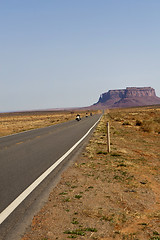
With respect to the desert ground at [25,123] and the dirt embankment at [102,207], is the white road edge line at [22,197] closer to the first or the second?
the dirt embankment at [102,207]

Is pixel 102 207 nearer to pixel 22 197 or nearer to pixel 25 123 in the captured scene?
pixel 22 197

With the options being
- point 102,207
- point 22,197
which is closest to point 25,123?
point 22,197

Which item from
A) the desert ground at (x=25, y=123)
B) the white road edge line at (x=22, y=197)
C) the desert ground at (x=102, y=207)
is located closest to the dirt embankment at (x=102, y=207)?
the desert ground at (x=102, y=207)

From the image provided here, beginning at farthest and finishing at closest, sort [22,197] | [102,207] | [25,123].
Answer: [25,123]
[22,197]
[102,207]

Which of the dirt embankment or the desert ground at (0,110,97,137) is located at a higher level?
the dirt embankment

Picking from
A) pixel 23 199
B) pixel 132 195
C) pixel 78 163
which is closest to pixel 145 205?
pixel 132 195

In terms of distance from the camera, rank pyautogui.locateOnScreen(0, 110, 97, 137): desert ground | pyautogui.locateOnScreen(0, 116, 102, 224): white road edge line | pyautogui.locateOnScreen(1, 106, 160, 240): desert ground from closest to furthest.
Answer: pyautogui.locateOnScreen(1, 106, 160, 240): desert ground
pyautogui.locateOnScreen(0, 116, 102, 224): white road edge line
pyautogui.locateOnScreen(0, 110, 97, 137): desert ground

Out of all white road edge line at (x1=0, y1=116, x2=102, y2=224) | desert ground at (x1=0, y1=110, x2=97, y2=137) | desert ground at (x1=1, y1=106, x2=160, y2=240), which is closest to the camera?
desert ground at (x1=1, y1=106, x2=160, y2=240)

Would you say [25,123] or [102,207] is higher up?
[102,207]

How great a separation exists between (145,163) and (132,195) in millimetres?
4466

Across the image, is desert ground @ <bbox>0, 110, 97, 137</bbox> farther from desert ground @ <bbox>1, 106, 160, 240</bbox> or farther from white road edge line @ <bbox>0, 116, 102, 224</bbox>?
desert ground @ <bbox>1, 106, 160, 240</bbox>

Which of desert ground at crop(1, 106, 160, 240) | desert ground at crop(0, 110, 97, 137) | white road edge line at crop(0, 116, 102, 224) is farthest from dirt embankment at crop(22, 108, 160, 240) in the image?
desert ground at crop(0, 110, 97, 137)

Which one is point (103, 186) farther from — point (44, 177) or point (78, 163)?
point (78, 163)

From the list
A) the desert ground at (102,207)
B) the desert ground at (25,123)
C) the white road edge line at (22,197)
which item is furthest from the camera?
the desert ground at (25,123)
